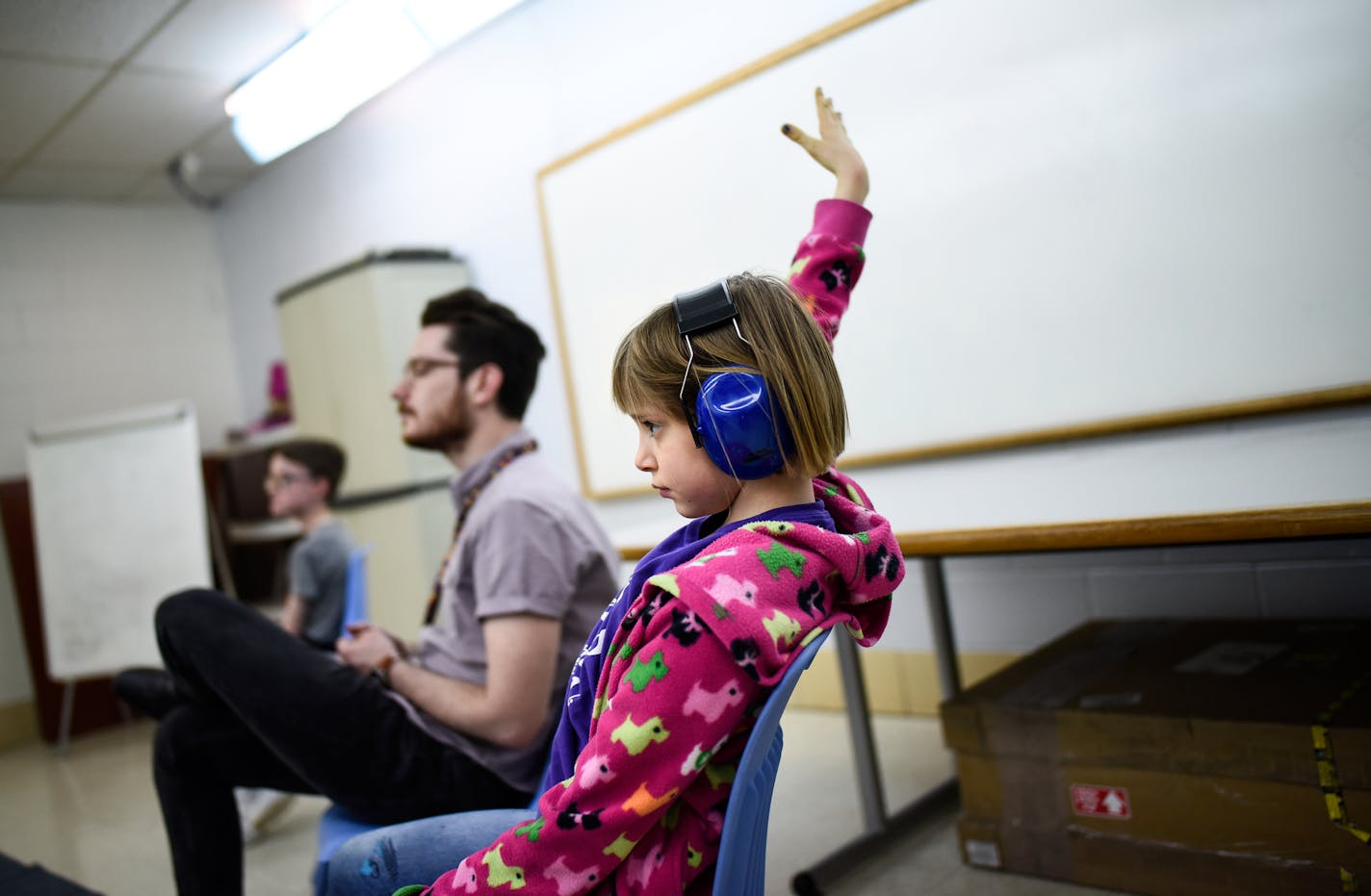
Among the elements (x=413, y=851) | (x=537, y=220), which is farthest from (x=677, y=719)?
(x=537, y=220)

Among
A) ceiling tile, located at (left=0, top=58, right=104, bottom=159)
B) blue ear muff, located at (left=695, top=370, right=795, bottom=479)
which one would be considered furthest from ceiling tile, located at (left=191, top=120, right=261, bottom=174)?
blue ear muff, located at (left=695, top=370, right=795, bottom=479)

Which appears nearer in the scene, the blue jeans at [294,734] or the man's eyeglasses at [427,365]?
the blue jeans at [294,734]

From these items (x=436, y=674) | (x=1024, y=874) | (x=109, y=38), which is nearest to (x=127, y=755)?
(x=109, y=38)

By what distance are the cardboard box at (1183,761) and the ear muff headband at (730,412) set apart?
3.34 ft

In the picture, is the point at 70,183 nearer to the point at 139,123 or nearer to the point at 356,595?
the point at 139,123

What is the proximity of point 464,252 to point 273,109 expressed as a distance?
91 centimetres

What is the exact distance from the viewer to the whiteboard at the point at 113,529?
158 inches

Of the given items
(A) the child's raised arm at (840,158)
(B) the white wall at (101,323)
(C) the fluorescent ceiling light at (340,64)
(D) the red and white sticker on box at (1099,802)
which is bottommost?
(D) the red and white sticker on box at (1099,802)

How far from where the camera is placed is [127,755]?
12.6 feet

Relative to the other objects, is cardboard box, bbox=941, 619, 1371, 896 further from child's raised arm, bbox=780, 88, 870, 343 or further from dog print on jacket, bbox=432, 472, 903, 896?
dog print on jacket, bbox=432, 472, 903, 896

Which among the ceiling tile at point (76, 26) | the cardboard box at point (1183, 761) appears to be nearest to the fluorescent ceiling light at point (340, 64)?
the ceiling tile at point (76, 26)

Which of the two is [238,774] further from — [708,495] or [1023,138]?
[1023,138]

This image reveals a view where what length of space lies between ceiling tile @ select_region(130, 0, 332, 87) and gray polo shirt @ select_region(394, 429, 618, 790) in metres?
2.32

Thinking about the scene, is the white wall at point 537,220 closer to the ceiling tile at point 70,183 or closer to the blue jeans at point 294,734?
the ceiling tile at point 70,183
